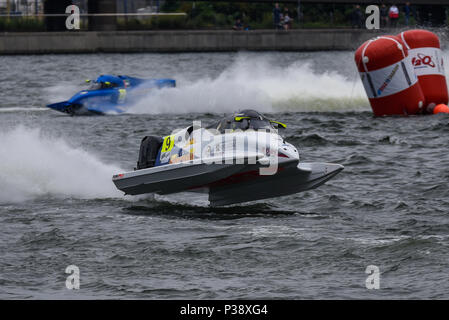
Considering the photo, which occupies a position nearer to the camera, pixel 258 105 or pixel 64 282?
pixel 64 282

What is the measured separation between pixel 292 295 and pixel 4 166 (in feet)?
29.2

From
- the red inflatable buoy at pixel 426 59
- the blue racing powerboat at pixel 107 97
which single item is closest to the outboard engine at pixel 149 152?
the red inflatable buoy at pixel 426 59

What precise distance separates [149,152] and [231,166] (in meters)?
2.07

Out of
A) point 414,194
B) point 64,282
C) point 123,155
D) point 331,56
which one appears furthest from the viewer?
point 331,56

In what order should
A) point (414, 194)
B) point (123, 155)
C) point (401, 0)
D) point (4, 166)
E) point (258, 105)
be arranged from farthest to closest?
point (401, 0), point (258, 105), point (123, 155), point (4, 166), point (414, 194)

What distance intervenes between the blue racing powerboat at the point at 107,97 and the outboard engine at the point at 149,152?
41.9 feet

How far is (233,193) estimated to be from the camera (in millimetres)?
14031

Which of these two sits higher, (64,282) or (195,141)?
(195,141)

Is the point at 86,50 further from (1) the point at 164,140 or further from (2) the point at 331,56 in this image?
(1) the point at 164,140

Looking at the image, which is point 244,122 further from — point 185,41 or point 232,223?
point 185,41

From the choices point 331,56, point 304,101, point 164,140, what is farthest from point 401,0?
point 164,140

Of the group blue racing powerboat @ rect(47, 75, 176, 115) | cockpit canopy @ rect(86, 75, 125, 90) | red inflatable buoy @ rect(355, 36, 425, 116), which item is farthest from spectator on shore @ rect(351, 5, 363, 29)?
red inflatable buoy @ rect(355, 36, 425, 116)

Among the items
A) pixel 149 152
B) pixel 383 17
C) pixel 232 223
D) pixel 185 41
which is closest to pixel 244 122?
pixel 232 223

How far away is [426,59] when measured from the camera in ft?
75.7
